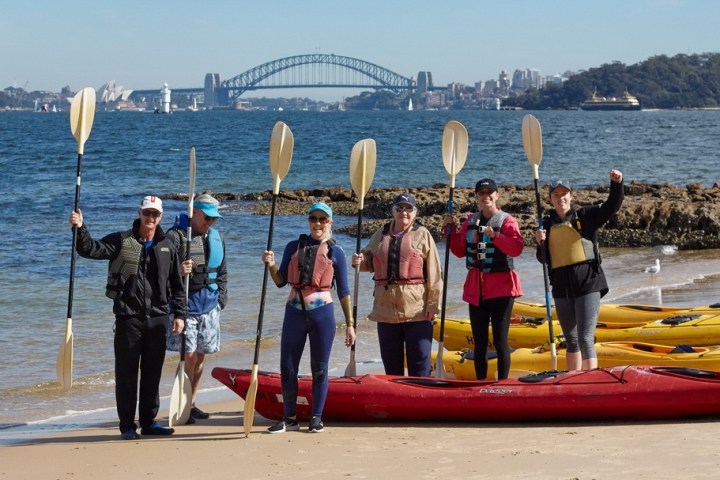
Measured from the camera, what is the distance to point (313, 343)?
585 centimetres

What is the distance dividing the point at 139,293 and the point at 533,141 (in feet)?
9.96

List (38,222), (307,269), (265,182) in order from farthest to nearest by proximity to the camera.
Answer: (265,182) → (38,222) → (307,269)

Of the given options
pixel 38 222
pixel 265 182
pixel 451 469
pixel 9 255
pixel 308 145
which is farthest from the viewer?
pixel 308 145

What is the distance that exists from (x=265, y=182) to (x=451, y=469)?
2647 cm

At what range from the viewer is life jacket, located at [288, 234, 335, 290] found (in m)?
5.79

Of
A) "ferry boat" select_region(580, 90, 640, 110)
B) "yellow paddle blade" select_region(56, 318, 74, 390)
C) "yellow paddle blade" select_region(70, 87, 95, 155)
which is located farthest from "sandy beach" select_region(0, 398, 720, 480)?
"ferry boat" select_region(580, 90, 640, 110)

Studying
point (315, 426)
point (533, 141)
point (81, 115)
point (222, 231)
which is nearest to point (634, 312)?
point (533, 141)

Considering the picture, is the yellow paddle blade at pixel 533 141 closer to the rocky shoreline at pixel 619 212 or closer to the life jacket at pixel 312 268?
the life jacket at pixel 312 268

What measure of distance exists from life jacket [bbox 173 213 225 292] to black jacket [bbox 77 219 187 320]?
6.4 inches

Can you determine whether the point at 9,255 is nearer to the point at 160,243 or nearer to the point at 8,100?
the point at 160,243

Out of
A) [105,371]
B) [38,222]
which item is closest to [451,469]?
[105,371]

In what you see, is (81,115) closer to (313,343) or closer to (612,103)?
(313,343)

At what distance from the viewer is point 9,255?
1573 centimetres

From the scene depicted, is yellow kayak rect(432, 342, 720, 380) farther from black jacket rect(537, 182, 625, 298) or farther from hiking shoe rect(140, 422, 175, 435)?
hiking shoe rect(140, 422, 175, 435)
